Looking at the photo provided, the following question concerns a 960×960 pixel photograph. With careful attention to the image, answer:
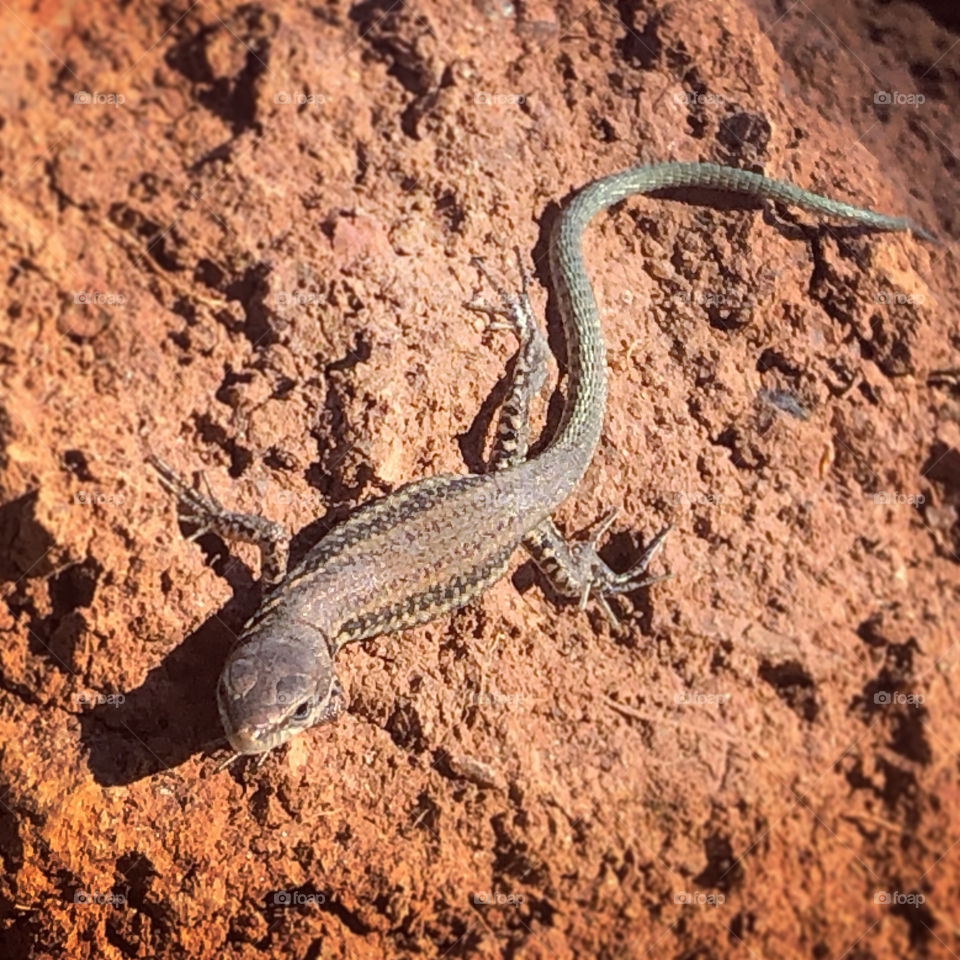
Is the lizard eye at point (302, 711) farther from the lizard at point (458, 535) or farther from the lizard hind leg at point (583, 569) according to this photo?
the lizard hind leg at point (583, 569)

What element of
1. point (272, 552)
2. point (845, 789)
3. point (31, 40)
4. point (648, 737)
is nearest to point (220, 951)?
point (272, 552)

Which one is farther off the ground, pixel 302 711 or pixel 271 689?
pixel 271 689

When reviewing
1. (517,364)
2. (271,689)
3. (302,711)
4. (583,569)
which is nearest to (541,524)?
(583,569)

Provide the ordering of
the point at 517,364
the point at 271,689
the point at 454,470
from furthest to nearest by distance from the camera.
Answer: the point at 517,364
the point at 454,470
the point at 271,689

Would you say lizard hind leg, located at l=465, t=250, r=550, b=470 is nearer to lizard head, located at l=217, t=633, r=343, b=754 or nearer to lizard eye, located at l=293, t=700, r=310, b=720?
lizard head, located at l=217, t=633, r=343, b=754

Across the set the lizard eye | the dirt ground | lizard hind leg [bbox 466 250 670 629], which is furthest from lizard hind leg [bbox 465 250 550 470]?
the lizard eye

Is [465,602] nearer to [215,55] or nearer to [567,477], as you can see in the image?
[567,477]

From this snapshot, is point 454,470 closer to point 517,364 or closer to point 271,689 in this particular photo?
point 517,364
